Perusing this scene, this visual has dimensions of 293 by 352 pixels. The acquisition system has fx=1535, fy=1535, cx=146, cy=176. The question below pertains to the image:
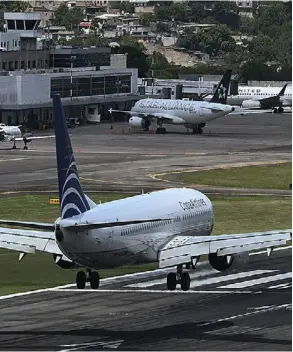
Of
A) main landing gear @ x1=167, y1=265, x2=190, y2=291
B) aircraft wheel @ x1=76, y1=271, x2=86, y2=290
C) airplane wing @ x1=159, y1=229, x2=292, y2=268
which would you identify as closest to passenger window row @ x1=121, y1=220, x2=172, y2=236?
airplane wing @ x1=159, y1=229, x2=292, y2=268

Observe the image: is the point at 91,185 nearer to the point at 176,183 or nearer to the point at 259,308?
the point at 176,183

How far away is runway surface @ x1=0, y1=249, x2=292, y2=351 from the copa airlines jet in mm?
2475

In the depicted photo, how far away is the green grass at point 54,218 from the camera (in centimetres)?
10031

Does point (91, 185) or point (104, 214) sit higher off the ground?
point (104, 214)

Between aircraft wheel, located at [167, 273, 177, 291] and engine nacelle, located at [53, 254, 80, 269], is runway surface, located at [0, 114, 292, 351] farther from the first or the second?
engine nacelle, located at [53, 254, 80, 269]

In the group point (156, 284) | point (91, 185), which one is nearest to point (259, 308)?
point (156, 284)

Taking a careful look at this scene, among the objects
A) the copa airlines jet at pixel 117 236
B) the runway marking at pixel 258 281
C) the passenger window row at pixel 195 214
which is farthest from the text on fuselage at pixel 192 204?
the runway marking at pixel 258 281

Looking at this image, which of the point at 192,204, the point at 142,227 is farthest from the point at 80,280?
the point at 192,204

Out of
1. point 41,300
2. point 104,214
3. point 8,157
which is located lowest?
point 8,157

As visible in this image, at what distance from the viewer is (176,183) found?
6304 inches

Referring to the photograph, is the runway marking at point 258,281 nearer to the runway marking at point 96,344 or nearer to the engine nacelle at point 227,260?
the engine nacelle at point 227,260

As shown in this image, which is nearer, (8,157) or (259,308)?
(259,308)

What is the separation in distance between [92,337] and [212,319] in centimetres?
885

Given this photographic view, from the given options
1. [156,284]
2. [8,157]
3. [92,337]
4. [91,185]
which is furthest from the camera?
[8,157]
